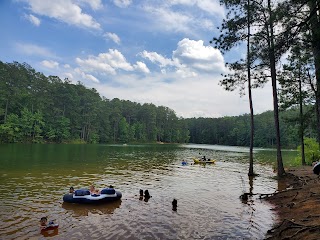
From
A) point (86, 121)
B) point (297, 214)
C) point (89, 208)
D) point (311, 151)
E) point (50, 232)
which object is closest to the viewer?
point (50, 232)

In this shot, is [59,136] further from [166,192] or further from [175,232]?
[175,232]

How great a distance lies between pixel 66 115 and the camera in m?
116

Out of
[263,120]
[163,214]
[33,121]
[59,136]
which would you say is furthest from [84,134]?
[163,214]

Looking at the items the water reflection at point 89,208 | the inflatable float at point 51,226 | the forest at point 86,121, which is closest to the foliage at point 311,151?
the forest at point 86,121

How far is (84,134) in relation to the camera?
121188 millimetres

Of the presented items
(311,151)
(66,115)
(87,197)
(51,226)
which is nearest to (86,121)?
(66,115)

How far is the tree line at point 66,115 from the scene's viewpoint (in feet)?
293

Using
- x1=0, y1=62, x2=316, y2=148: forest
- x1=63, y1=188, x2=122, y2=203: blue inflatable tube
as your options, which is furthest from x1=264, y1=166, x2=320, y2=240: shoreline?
x1=0, y1=62, x2=316, y2=148: forest

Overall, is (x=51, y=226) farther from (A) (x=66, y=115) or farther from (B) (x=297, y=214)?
(A) (x=66, y=115)

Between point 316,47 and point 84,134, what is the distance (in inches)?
4590

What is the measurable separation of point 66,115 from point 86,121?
9186 mm

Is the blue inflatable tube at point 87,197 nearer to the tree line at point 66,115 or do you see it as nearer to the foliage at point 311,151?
the foliage at point 311,151

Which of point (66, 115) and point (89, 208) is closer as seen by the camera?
point (89, 208)

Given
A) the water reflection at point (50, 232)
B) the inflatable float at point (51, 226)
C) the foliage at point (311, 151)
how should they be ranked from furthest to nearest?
1. the foliage at point (311, 151)
2. the inflatable float at point (51, 226)
3. the water reflection at point (50, 232)
